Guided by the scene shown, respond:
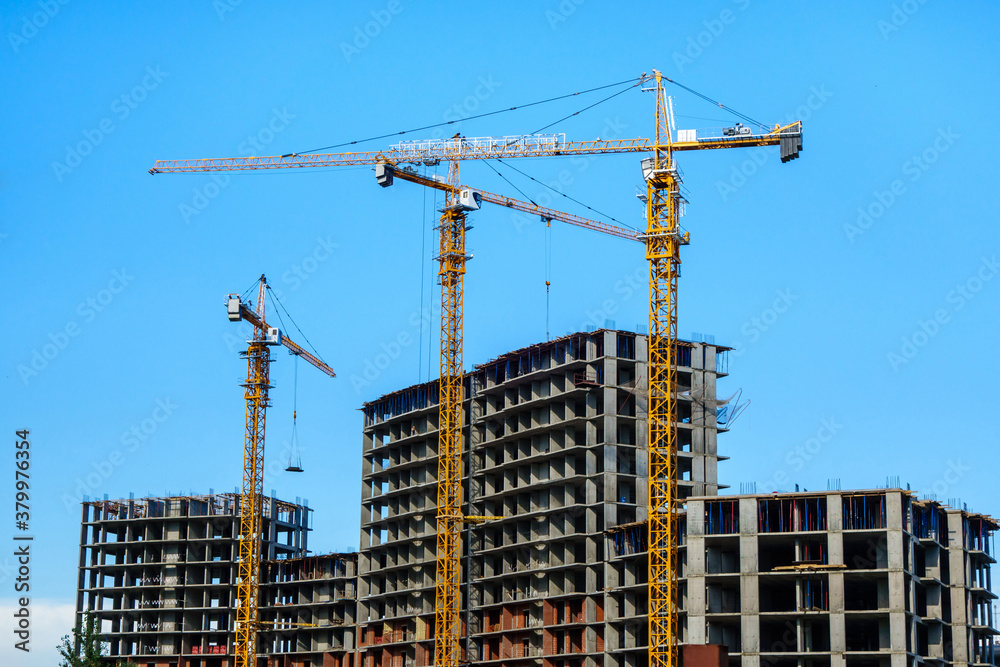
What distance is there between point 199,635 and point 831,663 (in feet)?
292

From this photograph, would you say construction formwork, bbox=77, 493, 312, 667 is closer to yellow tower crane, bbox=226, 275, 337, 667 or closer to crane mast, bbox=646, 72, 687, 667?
yellow tower crane, bbox=226, 275, 337, 667

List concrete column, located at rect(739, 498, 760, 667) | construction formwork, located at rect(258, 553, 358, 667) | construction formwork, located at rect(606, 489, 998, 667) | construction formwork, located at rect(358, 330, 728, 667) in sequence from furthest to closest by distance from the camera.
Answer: construction formwork, located at rect(258, 553, 358, 667) → construction formwork, located at rect(358, 330, 728, 667) → concrete column, located at rect(739, 498, 760, 667) → construction formwork, located at rect(606, 489, 998, 667)

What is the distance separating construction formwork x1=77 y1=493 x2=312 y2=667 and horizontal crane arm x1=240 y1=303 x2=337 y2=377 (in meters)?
17.2

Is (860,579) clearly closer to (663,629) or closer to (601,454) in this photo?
(663,629)

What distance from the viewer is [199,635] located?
550ft

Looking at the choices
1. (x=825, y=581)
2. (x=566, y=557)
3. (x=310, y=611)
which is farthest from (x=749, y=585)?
(x=310, y=611)

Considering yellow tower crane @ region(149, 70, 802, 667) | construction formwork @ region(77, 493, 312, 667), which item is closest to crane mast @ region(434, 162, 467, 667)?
yellow tower crane @ region(149, 70, 802, 667)

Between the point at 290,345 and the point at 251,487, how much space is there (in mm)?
18833

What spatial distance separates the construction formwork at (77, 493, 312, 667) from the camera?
167250 mm

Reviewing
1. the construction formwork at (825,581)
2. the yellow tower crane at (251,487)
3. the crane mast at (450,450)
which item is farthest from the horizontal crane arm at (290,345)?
the construction formwork at (825,581)

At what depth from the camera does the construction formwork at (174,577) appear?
167250 millimetres

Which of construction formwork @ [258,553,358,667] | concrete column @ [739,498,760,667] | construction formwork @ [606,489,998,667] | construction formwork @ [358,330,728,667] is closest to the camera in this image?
construction formwork @ [606,489,998,667]

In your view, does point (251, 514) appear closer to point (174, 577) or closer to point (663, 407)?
point (174, 577)

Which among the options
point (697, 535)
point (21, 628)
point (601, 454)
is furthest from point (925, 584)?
point (21, 628)
